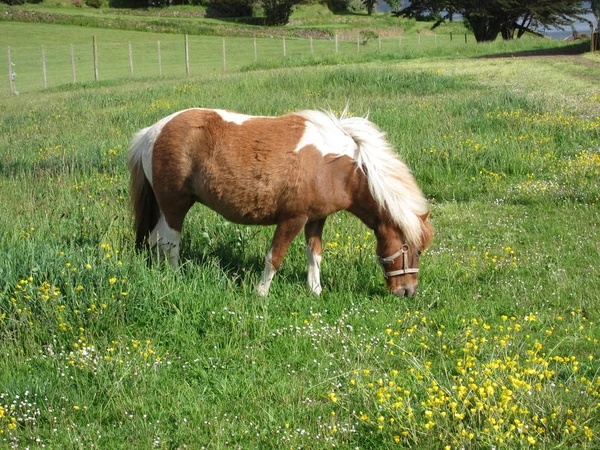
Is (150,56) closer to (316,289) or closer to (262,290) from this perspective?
(316,289)

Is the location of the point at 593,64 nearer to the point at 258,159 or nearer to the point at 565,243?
the point at 565,243

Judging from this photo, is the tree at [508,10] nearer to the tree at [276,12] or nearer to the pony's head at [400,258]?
the tree at [276,12]

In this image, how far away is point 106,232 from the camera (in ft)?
21.2

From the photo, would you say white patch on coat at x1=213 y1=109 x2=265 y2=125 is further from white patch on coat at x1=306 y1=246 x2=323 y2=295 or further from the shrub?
the shrub

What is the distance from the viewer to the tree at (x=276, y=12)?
69188 mm

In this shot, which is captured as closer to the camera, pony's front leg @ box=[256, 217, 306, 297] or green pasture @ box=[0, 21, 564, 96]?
pony's front leg @ box=[256, 217, 306, 297]

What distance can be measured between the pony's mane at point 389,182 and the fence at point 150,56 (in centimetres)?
2590

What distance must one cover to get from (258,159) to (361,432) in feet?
9.09

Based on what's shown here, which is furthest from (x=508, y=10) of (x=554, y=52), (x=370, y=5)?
(x=370, y=5)

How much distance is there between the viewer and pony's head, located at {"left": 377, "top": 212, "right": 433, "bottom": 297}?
18.9 ft

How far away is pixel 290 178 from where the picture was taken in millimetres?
5637

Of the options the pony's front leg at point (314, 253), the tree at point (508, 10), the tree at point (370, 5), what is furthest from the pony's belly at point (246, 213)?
the tree at point (370, 5)

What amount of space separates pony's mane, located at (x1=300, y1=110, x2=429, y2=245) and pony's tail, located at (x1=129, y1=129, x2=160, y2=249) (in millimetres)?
1862

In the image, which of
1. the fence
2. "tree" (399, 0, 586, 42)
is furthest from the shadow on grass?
"tree" (399, 0, 586, 42)
